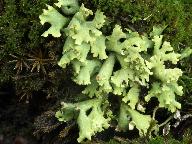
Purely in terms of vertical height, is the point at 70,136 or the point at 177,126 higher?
the point at 177,126

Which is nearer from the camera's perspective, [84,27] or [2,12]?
[84,27]

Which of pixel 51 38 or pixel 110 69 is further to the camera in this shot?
pixel 51 38

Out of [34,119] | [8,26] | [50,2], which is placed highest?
[50,2]

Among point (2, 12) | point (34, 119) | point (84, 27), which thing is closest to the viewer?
point (84, 27)

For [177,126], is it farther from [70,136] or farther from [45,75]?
[45,75]

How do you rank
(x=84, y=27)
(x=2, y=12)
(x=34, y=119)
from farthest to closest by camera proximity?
(x=34, y=119) < (x=2, y=12) < (x=84, y=27)

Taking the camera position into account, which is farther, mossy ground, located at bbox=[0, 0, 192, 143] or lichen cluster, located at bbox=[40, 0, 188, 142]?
mossy ground, located at bbox=[0, 0, 192, 143]

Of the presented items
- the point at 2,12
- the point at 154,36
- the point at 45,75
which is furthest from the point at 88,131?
the point at 2,12

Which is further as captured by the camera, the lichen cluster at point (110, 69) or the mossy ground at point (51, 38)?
the mossy ground at point (51, 38)
